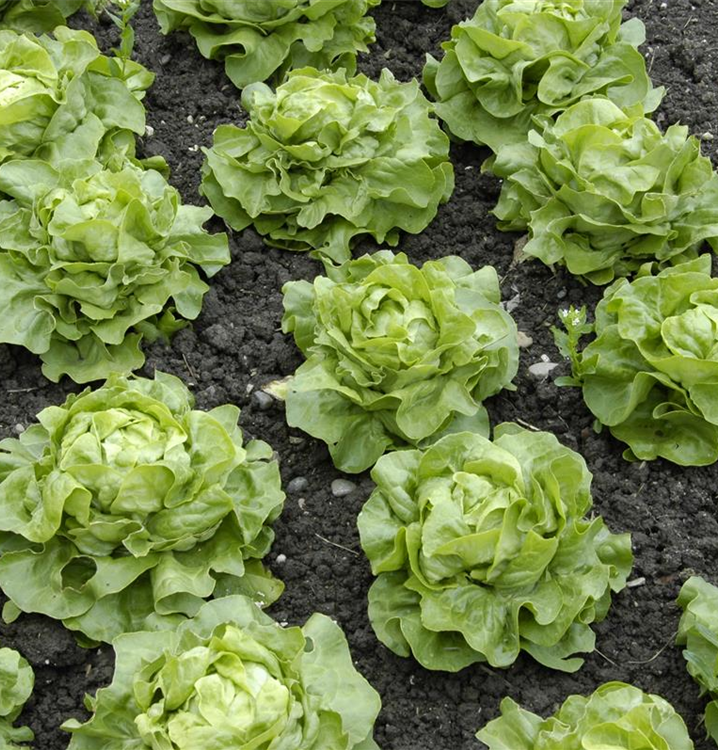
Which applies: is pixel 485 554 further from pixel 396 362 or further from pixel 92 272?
pixel 92 272

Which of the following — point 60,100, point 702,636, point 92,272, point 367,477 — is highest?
point 60,100

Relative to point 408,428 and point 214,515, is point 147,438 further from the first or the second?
point 408,428

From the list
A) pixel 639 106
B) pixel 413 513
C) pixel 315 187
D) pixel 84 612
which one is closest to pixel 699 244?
pixel 639 106

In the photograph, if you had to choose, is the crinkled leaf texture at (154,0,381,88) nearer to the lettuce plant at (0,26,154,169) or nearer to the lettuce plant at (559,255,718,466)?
the lettuce plant at (0,26,154,169)

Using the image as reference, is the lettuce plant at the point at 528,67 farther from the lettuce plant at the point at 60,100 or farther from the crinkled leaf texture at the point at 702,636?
the crinkled leaf texture at the point at 702,636

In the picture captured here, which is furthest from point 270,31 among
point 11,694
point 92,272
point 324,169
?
point 11,694
